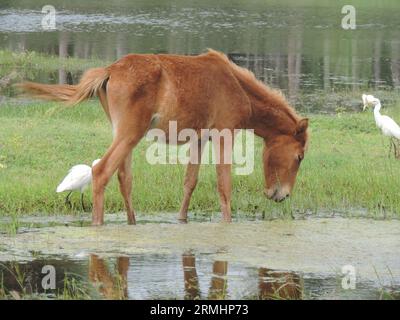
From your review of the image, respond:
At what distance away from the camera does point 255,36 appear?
91.1 ft

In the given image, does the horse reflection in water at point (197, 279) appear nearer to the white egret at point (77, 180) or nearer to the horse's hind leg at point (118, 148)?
the horse's hind leg at point (118, 148)

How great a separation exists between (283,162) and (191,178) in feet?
2.92

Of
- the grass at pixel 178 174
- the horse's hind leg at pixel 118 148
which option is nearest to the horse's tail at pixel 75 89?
the horse's hind leg at pixel 118 148

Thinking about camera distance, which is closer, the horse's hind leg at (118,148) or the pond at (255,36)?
the horse's hind leg at (118,148)

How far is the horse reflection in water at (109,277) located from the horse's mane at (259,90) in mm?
2645

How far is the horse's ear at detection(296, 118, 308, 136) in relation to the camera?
10.3 metres

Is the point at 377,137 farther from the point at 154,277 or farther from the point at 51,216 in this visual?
the point at 154,277

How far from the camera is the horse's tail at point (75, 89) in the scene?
9.50m

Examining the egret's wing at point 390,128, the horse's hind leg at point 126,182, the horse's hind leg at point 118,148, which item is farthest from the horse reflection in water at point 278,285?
the egret's wing at point 390,128

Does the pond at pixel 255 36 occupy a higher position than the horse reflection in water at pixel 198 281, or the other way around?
the horse reflection in water at pixel 198 281

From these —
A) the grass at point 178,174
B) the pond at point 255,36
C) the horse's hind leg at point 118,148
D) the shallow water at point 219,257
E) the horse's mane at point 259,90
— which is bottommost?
the pond at point 255,36

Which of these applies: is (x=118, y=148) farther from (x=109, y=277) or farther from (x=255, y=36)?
(x=255, y=36)

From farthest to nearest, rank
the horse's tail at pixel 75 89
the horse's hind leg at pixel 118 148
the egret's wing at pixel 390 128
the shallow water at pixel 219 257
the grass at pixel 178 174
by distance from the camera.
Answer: the egret's wing at pixel 390 128
the grass at pixel 178 174
the horse's tail at pixel 75 89
the horse's hind leg at pixel 118 148
the shallow water at pixel 219 257

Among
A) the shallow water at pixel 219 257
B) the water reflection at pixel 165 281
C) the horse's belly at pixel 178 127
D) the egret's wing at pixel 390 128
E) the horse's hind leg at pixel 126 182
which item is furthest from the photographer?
the egret's wing at pixel 390 128
